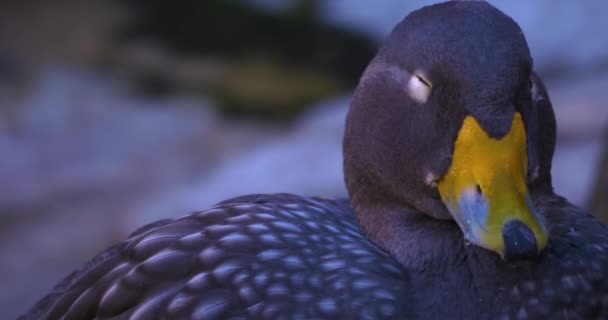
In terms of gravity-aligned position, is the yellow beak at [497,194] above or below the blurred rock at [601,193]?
above

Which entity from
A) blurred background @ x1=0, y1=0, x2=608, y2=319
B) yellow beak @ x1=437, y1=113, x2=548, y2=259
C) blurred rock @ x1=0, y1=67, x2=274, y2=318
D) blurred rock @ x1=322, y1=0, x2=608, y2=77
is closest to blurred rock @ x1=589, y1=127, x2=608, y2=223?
blurred background @ x1=0, y1=0, x2=608, y2=319

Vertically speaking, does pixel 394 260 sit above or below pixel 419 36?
below

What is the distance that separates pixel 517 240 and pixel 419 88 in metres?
0.41

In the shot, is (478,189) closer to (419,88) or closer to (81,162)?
(419,88)

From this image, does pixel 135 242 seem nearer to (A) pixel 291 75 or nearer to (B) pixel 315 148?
(B) pixel 315 148

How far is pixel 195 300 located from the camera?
2379mm

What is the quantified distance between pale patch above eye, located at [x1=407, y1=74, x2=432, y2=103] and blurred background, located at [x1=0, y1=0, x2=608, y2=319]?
2.85 m

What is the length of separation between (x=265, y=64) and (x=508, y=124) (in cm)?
616

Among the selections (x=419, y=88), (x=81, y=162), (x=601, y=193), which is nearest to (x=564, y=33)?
(x=81, y=162)

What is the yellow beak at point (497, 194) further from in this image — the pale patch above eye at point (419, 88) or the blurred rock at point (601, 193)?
the blurred rock at point (601, 193)

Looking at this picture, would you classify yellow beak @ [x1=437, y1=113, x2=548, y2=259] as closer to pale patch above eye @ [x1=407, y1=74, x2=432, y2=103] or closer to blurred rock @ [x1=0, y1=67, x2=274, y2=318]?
pale patch above eye @ [x1=407, y1=74, x2=432, y2=103]

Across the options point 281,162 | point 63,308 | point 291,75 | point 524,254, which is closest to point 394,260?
point 524,254

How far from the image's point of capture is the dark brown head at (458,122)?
7.02 ft

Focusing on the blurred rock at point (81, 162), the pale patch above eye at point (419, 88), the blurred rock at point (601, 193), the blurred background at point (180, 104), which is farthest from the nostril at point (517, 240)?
the blurred rock at point (81, 162)
